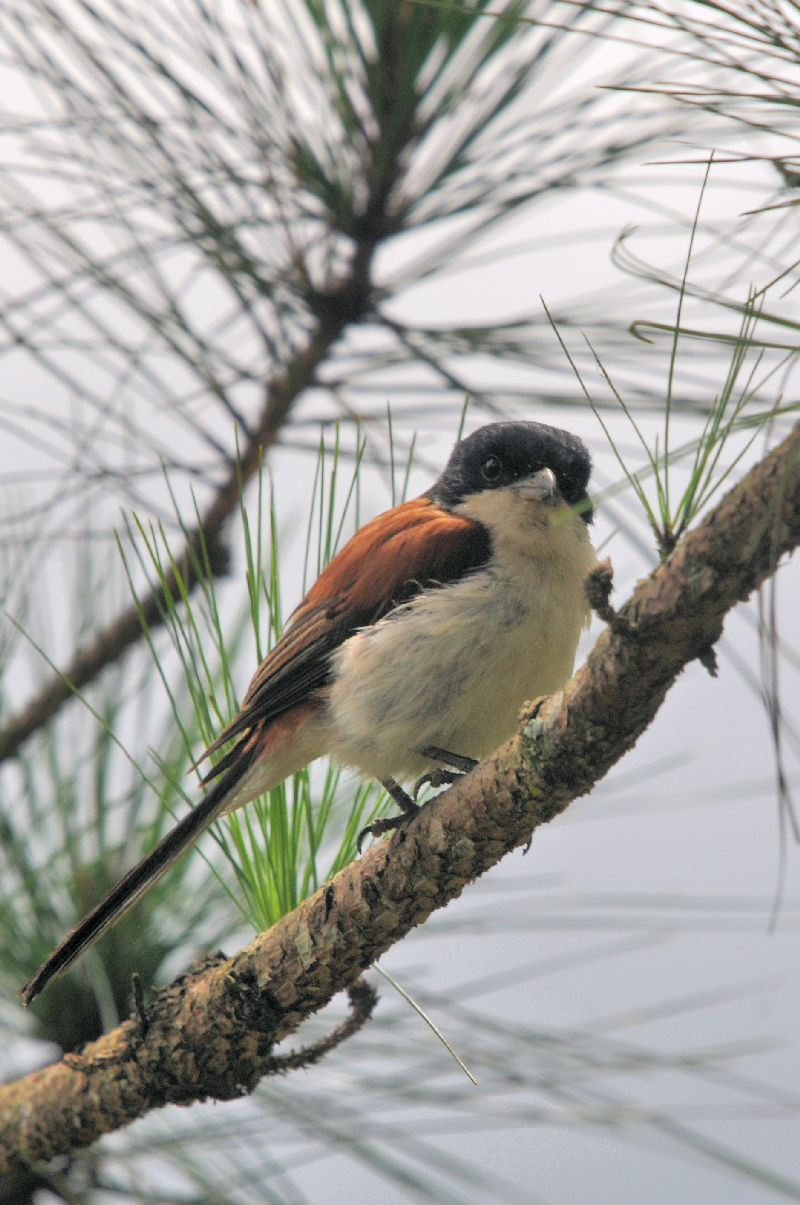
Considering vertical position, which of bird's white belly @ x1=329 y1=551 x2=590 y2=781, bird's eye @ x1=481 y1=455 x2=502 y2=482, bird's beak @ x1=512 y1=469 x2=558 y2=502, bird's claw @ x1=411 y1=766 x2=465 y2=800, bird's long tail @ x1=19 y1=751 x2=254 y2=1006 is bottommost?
bird's long tail @ x1=19 y1=751 x2=254 y2=1006

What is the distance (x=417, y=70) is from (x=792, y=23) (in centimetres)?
115

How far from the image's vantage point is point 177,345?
220cm

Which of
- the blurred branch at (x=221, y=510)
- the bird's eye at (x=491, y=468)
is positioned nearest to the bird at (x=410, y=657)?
the bird's eye at (x=491, y=468)

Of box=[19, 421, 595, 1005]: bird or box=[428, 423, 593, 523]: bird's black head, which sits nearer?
box=[19, 421, 595, 1005]: bird

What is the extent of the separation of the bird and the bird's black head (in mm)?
76

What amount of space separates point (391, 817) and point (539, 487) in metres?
0.61

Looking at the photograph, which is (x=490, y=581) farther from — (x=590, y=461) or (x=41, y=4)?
(x=41, y=4)

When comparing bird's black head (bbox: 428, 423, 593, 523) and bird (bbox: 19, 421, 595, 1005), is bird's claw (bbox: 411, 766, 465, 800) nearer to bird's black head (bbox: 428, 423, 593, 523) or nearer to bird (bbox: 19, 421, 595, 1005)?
bird (bbox: 19, 421, 595, 1005)

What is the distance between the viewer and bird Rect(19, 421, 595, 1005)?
177 cm

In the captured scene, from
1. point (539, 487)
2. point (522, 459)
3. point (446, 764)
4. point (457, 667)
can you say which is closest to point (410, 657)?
point (457, 667)

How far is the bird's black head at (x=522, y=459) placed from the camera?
2.12 m

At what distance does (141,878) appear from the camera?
1.69m

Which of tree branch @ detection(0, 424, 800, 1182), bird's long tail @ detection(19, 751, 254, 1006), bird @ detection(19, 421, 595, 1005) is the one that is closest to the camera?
tree branch @ detection(0, 424, 800, 1182)

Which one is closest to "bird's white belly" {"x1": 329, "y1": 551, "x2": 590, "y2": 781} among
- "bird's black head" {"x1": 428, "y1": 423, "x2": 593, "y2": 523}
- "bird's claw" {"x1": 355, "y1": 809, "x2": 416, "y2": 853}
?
"bird's claw" {"x1": 355, "y1": 809, "x2": 416, "y2": 853}
